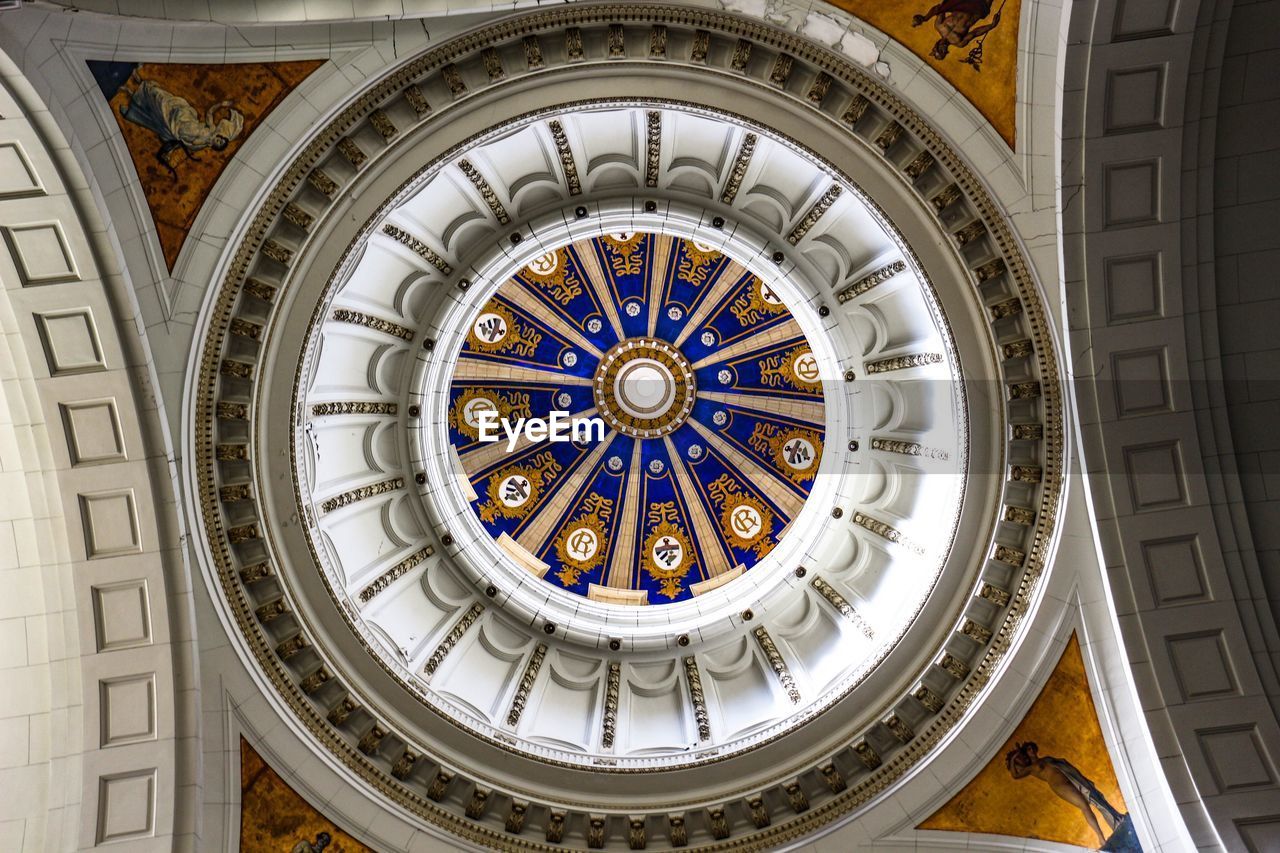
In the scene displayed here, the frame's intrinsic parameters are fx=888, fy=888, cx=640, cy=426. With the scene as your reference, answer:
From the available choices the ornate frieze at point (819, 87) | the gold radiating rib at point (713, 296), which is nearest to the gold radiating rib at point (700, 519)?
the gold radiating rib at point (713, 296)

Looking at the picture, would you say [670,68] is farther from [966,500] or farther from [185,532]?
[185,532]

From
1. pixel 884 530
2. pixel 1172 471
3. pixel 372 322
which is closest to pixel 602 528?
pixel 884 530

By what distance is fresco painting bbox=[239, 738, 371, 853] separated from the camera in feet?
29.8

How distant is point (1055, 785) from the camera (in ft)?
30.2

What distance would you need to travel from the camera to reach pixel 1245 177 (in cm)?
784

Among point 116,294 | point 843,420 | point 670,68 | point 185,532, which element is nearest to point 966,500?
point 843,420

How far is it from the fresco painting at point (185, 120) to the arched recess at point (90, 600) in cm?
102

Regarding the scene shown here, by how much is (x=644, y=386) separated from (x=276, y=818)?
9.01 meters

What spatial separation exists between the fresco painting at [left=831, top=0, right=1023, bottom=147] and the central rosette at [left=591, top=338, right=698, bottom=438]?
8.22m

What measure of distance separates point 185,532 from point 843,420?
8445 mm

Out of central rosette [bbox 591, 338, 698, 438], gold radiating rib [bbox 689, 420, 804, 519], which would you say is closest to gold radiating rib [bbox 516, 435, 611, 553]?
central rosette [bbox 591, 338, 698, 438]

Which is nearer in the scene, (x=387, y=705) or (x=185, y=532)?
(x=185, y=532)

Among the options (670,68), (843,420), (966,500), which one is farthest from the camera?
(843,420)

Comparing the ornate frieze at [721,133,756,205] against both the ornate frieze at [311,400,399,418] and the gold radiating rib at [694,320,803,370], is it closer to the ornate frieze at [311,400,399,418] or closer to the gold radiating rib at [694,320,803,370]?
the gold radiating rib at [694,320,803,370]
